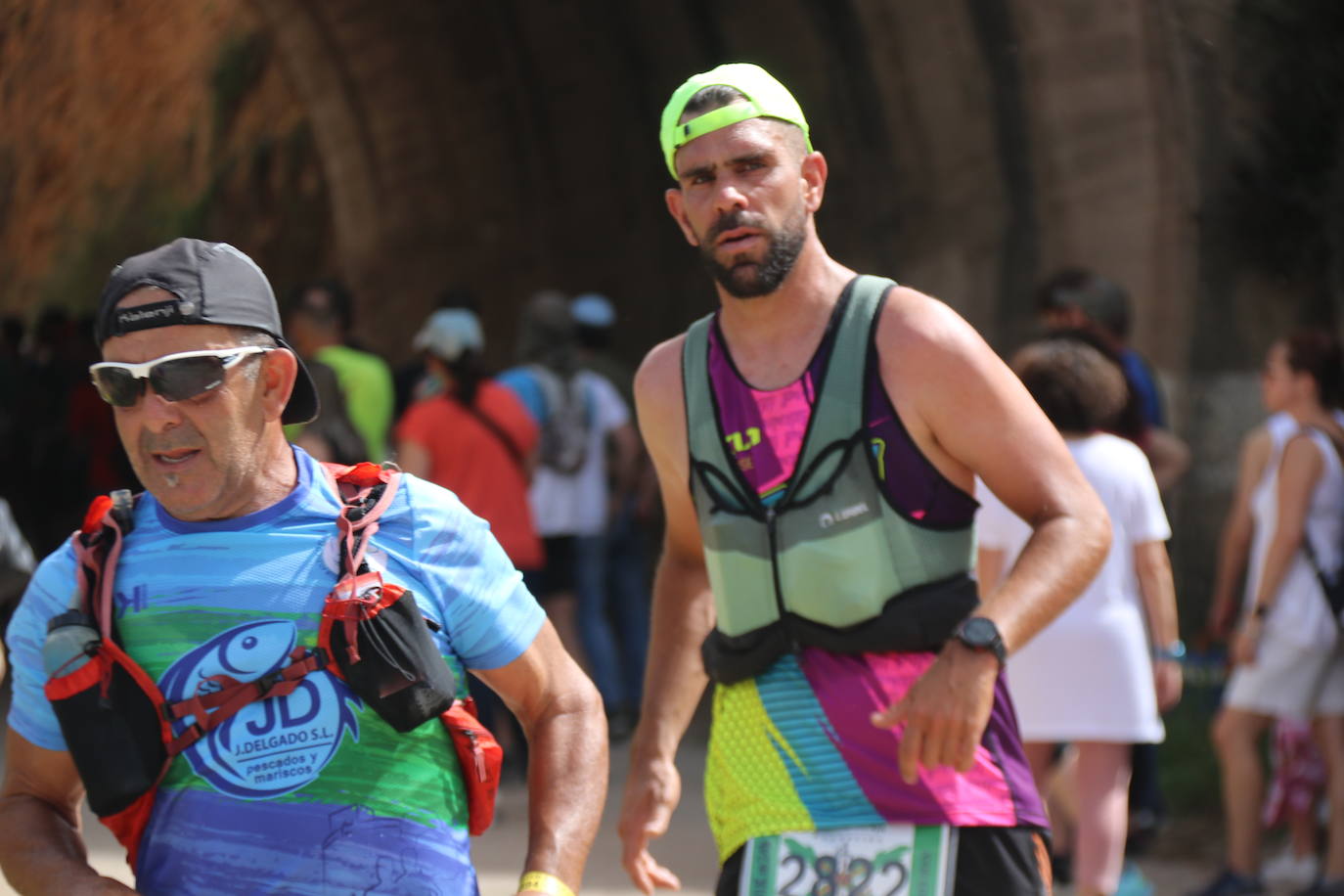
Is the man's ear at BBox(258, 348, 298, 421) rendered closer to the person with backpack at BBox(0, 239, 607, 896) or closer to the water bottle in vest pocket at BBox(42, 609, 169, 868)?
the person with backpack at BBox(0, 239, 607, 896)

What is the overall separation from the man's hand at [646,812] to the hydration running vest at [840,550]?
0.25 meters

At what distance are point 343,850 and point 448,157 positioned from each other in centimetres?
1008

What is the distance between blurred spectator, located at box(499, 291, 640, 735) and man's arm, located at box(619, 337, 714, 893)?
4.20 m

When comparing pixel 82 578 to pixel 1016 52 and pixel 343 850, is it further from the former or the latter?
pixel 1016 52

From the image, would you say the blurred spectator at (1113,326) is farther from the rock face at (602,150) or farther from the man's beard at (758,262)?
the man's beard at (758,262)

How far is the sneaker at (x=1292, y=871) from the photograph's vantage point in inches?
252

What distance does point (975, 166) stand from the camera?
31.6 ft

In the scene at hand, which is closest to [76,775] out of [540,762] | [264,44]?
[540,762]

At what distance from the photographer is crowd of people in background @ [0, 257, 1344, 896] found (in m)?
5.26

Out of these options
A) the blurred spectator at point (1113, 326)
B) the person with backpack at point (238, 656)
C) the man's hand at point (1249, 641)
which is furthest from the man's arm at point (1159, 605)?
the person with backpack at point (238, 656)

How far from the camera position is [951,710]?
292 cm

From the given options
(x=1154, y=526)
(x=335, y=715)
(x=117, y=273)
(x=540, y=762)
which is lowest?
(x=1154, y=526)

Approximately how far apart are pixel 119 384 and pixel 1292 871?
489 centimetres

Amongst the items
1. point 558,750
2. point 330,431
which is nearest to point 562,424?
point 330,431
